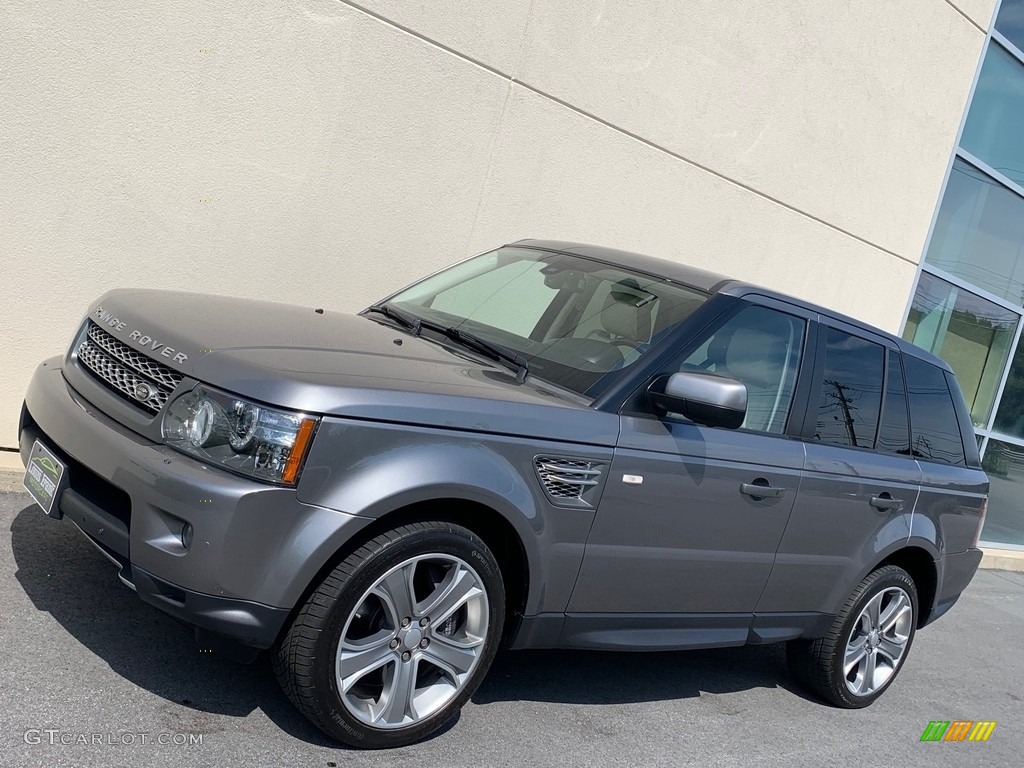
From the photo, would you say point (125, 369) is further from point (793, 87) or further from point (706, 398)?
point (793, 87)

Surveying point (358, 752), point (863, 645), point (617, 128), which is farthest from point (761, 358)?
Answer: point (617, 128)

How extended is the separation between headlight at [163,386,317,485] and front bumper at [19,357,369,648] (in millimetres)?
40

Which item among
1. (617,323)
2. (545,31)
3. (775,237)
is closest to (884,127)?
(775,237)

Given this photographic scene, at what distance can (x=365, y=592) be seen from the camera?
10.6ft

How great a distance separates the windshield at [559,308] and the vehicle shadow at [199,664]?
1.42m

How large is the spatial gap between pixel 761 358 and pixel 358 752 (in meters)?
2.37

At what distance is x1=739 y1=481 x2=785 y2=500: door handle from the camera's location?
13.9 feet

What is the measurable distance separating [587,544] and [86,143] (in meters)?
3.59

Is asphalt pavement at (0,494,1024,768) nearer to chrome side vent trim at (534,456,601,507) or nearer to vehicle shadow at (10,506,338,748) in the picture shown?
vehicle shadow at (10,506,338,748)

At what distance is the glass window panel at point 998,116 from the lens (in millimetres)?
12000

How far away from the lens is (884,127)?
424 inches

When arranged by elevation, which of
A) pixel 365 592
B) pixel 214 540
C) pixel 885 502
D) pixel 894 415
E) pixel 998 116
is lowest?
pixel 365 592

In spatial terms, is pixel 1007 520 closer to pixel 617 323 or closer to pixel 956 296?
pixel 956 296

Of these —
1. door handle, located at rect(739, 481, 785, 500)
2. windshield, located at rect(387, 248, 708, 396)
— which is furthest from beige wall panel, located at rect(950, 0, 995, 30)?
door handle, located at rect(739, 481, 785, 500)
